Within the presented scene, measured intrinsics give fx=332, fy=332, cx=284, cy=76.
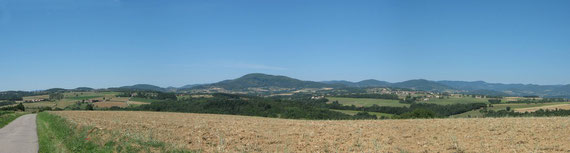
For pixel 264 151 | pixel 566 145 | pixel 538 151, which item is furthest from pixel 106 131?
pixel 566 145

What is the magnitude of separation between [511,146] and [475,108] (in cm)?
10111

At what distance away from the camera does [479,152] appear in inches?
454

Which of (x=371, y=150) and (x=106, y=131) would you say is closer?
(x=371, y=150)

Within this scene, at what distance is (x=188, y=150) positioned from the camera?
13.1 m

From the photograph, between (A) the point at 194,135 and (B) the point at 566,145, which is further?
(A) the point at 194,135

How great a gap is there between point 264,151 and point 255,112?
87.2 m

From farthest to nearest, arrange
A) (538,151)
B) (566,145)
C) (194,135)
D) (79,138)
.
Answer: (79,138) < (194,135) < (566,145) < (538,151)

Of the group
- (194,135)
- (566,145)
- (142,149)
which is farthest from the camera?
(194,135)

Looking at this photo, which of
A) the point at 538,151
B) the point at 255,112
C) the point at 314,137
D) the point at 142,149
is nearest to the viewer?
the point at 538,151

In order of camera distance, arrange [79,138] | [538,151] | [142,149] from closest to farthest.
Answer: [538,151], [142,149], [79,138]

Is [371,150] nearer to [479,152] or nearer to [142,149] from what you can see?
[479,152]

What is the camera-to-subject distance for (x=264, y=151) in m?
13.0

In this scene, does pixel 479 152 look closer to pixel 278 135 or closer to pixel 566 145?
pixel 566 145

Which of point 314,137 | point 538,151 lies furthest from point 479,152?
point 314,137
